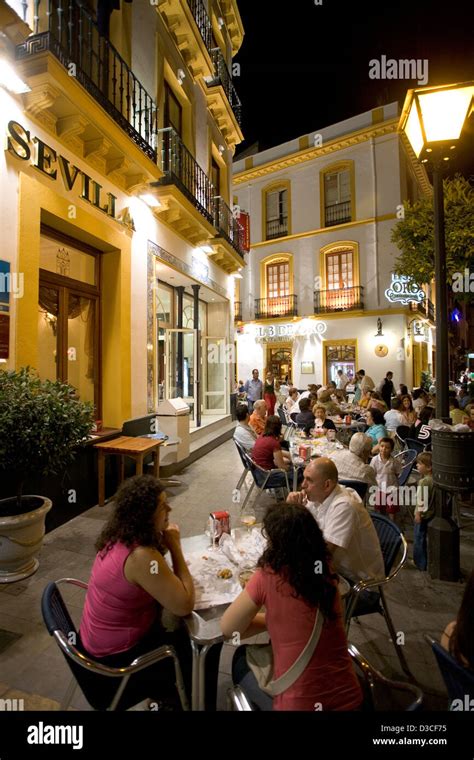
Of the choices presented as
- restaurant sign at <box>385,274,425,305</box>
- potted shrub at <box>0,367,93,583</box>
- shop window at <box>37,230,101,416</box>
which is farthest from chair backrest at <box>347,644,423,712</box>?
restaurant sign at <box>385,274,425,305</box>

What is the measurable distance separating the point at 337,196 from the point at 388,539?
19.1 metres

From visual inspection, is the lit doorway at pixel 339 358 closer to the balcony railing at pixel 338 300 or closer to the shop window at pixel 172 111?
the balcony railing at pixel 338 300

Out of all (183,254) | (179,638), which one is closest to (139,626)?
Answer: (179,638)

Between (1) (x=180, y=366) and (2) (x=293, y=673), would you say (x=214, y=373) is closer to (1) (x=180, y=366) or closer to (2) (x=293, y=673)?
(1) (x=180, y=366)

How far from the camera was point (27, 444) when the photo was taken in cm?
317

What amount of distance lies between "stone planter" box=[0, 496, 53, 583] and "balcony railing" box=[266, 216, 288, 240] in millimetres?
19135

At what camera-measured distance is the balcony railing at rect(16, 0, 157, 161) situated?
431 cm

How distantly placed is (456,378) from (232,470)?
37.5 metres

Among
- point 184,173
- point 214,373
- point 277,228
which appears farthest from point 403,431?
point 277,228

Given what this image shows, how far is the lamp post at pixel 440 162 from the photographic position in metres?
3.07

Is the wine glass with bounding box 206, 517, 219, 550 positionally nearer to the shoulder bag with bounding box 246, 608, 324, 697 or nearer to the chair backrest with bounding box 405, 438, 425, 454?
the shoulder bag with bounding box 246, 608, 324, 697

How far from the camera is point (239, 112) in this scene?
11.8m

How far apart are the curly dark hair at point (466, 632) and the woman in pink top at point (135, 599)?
1097 millimetres

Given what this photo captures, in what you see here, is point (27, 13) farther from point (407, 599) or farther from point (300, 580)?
point (407, 599)
